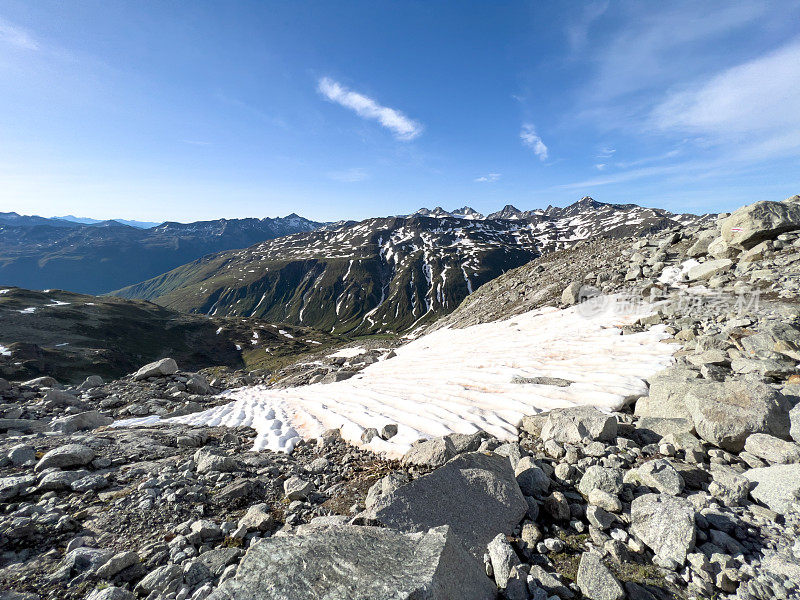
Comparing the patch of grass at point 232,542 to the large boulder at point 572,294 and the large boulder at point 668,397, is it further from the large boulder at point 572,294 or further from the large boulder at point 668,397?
the large boulder at point 572,294

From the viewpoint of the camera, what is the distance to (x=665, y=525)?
4.93 metres

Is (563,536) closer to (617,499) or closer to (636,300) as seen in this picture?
(617,499)

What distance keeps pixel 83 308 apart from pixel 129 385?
14925 cm

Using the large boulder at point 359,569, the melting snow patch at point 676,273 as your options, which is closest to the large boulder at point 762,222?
the melting snow patch at point 676,273

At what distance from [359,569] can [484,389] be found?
35.3 feet

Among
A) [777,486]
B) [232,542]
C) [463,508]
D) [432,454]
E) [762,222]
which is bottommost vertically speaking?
[232,542]

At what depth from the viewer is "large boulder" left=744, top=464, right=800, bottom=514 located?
5140mm

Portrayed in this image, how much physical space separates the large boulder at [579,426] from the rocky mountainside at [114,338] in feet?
313

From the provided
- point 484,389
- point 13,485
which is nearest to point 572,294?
point 484,389

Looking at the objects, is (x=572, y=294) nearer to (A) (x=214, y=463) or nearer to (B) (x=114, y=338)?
(A) (x=214, y=463)

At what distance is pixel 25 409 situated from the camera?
1683cm

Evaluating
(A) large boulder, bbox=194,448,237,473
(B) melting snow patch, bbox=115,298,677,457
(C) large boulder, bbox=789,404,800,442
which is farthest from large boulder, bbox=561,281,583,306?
(A) large boulder, bbox=194,448,237,473

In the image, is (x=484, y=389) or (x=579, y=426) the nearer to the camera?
(x=579, y=426)

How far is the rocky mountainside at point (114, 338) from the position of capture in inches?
3009
